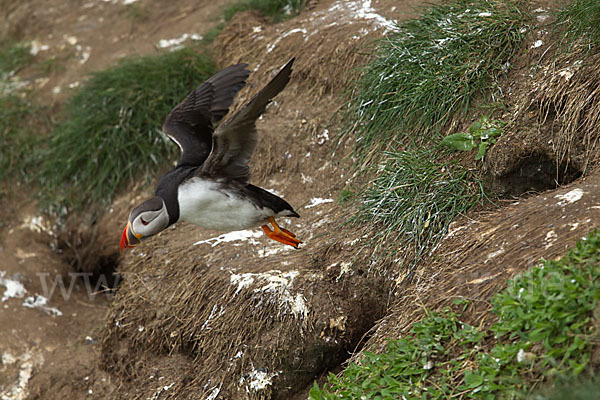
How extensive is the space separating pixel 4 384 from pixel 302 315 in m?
2.86

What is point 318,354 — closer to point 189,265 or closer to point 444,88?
point 189,265

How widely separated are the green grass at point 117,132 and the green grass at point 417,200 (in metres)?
2.51

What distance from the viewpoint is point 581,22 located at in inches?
138

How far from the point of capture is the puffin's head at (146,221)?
3305mm

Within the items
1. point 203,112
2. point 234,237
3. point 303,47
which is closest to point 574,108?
point 203,112

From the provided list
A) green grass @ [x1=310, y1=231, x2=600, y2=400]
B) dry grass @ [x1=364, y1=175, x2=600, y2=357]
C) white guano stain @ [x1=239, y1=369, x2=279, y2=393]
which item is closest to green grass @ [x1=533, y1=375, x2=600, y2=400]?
green grass @ [x1=310, y1=231, x2=600, y2=400]

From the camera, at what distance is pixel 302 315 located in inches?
143

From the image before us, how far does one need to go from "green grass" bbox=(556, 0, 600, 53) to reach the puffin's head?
240cm

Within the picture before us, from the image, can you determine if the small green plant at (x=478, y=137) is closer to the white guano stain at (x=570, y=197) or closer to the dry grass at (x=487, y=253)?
the dry grass at (x=487, y=253)

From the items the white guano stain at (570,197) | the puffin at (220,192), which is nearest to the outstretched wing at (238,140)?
the puffin at (220,192)

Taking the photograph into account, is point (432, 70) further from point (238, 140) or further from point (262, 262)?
point (262, 262)

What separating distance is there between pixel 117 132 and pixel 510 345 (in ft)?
14.0

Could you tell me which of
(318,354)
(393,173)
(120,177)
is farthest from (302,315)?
(120,177)

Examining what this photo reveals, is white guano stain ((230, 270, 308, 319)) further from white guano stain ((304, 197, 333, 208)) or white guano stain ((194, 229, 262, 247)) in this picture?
white guano stain ((304, 197, 333, 208))
